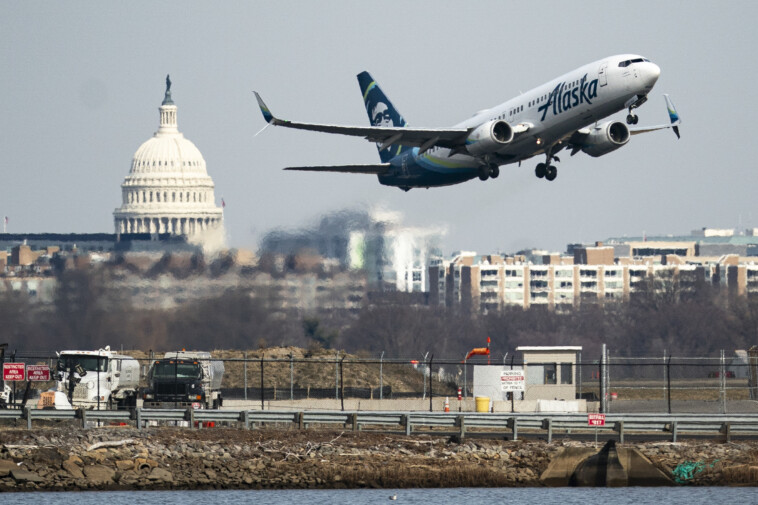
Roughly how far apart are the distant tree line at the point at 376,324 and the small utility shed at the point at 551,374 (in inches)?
928

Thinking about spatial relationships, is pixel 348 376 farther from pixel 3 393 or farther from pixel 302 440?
pixel 302 440

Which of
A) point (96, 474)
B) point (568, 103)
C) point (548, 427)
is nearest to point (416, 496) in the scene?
point (548, 427)

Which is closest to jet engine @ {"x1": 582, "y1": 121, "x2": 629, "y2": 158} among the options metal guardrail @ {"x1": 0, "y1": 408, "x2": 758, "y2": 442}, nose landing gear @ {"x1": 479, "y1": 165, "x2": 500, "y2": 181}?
nose landing gear @ {"x1": 479, "y1": 165, "x2": 500, "y2": 181}

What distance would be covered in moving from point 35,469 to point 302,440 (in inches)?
307

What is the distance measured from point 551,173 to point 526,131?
15.2ft

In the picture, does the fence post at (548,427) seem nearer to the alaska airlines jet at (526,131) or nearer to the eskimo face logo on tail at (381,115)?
the alaska airlines jet at (526,131)

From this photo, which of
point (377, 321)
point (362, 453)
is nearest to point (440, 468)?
point (362, 453)

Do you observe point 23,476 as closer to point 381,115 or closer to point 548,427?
point 548,427

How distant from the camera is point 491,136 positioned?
62812mm

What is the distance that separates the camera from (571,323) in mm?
123438

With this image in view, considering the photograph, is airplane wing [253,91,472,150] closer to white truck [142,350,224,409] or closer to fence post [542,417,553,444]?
white truck [142,350,224,409]

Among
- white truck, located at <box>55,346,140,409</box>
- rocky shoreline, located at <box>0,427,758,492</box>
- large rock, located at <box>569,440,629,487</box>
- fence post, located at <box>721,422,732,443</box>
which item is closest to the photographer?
rocky shoreline, located at <box>0,427,758,492</box>

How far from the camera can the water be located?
4281 cm

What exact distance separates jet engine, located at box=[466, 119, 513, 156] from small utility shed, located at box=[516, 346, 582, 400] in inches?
316
